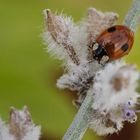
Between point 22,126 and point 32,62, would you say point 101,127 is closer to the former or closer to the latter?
point 22,126

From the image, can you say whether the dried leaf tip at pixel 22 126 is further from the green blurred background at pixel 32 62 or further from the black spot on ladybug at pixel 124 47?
the green blurred background at pixel 32 62

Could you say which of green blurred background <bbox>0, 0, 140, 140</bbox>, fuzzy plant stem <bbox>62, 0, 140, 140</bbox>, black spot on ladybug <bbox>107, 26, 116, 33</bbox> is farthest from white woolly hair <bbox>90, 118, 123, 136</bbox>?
green blurred background <bbox>0, 0, 140, 140</bbox>

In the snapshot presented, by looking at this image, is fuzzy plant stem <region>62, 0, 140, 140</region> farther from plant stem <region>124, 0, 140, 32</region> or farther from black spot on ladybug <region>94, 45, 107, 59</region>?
black spot on ladybug <region>94, 45, 107, 59</region>

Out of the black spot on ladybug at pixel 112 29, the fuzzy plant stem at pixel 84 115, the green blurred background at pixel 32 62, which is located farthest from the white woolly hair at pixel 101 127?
the green blurred background at pixel 32 62

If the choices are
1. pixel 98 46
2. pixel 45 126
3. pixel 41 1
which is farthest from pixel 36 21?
pixel 98 46

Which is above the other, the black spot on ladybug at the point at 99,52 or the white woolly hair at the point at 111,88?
the black spot on ladybug at the point at 99,52

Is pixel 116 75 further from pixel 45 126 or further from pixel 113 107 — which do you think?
pixel 45 126
